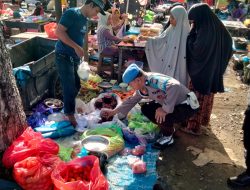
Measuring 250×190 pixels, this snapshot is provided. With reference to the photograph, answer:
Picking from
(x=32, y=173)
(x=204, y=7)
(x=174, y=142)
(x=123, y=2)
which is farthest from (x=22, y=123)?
(x=123, y=2)

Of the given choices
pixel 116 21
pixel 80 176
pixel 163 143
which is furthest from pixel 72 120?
pixel 116 21

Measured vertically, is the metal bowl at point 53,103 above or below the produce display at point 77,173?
below

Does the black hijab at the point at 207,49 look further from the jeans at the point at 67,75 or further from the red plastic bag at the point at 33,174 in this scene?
the red plastic bag at the point at 33,174

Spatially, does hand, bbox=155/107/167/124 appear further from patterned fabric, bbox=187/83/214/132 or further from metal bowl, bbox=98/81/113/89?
metal bowl, bbox=98/81/113/89

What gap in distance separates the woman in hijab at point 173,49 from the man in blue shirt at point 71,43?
44.7 inches

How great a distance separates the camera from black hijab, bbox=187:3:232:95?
12.9 feet

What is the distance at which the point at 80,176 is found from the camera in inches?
111

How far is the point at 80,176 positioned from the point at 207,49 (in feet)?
8.22

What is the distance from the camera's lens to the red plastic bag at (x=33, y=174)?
103 inches

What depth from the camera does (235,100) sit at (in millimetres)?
6281

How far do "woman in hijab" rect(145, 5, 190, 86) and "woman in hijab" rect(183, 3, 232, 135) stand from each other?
0.11 metres

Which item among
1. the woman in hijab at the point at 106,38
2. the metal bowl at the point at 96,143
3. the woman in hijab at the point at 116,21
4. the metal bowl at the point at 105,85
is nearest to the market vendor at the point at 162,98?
the metal bowl at the point at 96,143

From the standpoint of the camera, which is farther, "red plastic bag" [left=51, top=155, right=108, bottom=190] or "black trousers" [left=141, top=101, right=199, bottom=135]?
"black trousers" [left=141, top=101, right=199, bottom=135]

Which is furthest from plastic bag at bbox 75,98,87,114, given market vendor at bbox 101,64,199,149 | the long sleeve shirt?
the long sleeve shirt
